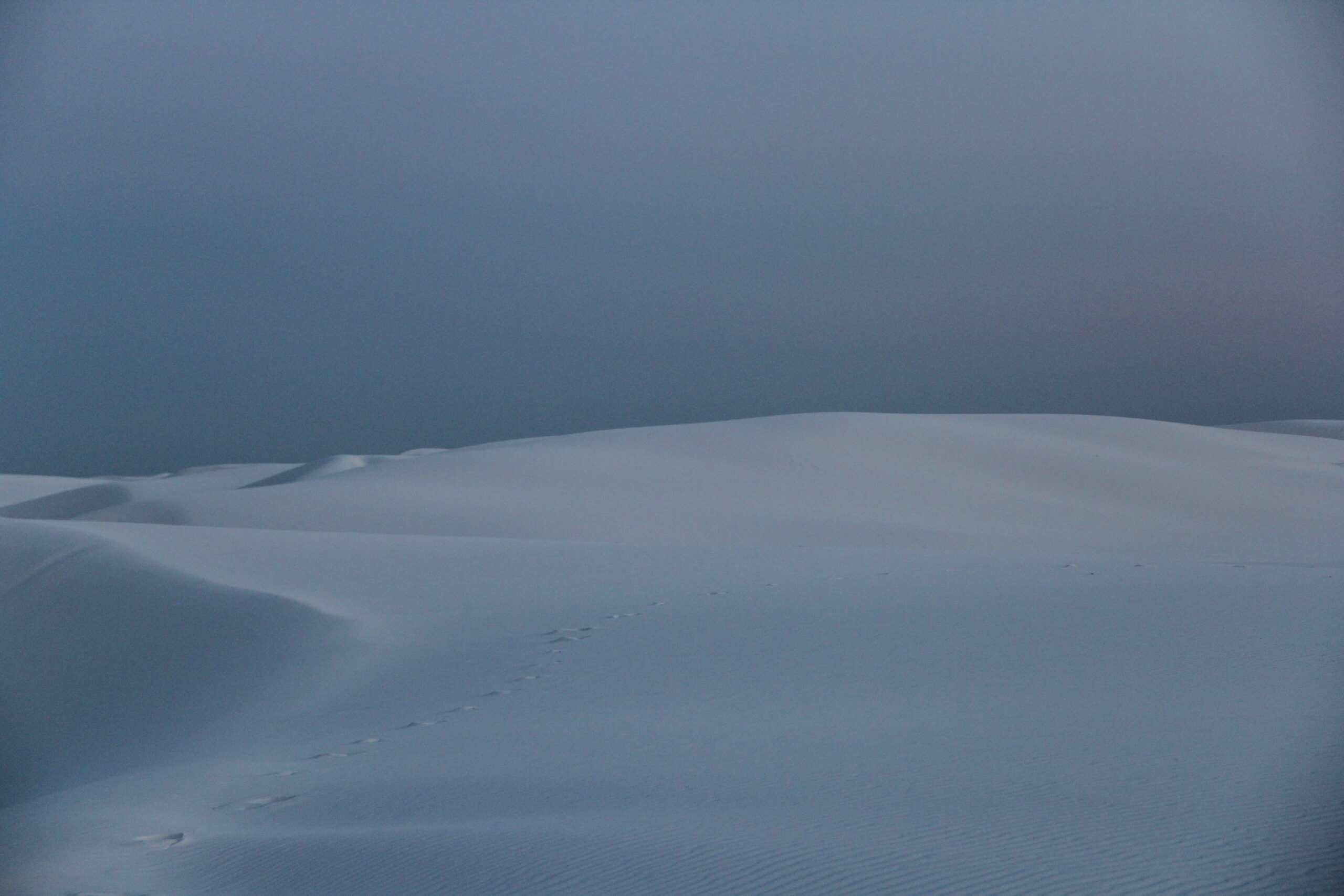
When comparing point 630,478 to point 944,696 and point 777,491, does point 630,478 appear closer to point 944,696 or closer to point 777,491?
point 777,491

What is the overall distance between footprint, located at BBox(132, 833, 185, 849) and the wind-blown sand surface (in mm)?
13

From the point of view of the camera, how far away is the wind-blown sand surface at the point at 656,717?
2.61 metres

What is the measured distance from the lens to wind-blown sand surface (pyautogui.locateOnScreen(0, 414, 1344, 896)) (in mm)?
2613

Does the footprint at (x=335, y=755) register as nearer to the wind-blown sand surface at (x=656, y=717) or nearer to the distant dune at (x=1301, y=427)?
the wind-blown sand surface at (x=656, y=717)

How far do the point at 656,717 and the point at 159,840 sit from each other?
1652 mm

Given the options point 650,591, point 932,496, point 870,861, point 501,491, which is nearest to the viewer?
point 870,861

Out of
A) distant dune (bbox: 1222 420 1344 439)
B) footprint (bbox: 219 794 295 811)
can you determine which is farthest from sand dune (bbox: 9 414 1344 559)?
distant dune (bbox: 1222 420 1344 439)

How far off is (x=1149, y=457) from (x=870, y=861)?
1883 cm

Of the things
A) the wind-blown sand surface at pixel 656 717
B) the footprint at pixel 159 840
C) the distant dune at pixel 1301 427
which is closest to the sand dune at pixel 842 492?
the wind-blown sand surface at pixel 656 717

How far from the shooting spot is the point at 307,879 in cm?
269

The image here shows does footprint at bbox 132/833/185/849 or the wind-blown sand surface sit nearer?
the wind-blown sand surface

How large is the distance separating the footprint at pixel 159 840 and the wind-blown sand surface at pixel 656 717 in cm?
1

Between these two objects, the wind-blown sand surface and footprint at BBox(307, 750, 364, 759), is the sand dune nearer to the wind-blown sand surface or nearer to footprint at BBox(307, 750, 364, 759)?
the wind-blown sand surface

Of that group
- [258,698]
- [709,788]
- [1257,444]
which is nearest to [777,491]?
[258,698]
